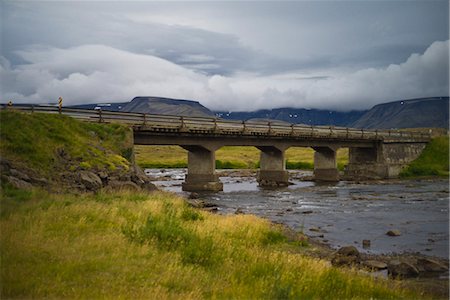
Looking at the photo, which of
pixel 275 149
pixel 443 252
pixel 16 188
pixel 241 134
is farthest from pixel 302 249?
pixel 275 149

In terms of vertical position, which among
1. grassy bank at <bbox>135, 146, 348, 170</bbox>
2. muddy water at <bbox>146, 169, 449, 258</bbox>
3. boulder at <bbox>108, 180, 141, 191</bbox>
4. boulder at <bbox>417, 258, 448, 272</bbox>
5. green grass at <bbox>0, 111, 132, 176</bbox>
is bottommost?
grassy bank at <bbox>135, 146, 348, 170</bbox>

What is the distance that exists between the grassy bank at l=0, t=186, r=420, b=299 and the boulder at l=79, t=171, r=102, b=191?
10305 millimetres

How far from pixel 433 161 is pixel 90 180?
6841 centimetres

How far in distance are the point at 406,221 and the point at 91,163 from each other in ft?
69.1

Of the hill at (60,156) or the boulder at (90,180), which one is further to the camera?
the boulder at (90,180)

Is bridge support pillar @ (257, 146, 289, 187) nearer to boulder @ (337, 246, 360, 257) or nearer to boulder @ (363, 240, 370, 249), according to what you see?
boulder @ (363, 240, 370, 249)

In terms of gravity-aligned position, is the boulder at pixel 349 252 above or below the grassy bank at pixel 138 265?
below

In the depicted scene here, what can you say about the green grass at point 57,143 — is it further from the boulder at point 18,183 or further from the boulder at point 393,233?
the boulder at point 393,233

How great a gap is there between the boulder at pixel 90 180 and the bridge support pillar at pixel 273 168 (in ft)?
116

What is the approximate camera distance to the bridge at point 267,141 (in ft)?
144

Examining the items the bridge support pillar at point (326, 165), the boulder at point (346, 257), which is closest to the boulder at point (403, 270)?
the boulder at point (346, 257)

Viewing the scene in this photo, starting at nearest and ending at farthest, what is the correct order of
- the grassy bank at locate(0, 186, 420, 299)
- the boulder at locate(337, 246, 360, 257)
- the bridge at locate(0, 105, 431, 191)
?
the grassy bank at locate(0, 186, 420, 299)
the boulder at locate(337, 246, 360, 257)
the bridge at locate(0, 105, 431, 191)

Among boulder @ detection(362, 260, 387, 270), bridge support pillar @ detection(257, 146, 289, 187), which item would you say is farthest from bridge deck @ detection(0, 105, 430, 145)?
boulder @ detection(362, 260, 387, 270)

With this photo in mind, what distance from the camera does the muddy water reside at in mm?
21500
